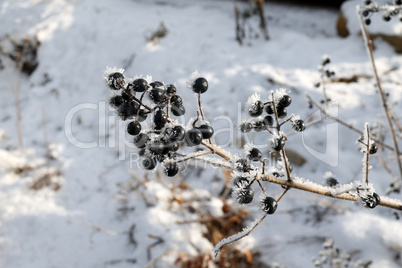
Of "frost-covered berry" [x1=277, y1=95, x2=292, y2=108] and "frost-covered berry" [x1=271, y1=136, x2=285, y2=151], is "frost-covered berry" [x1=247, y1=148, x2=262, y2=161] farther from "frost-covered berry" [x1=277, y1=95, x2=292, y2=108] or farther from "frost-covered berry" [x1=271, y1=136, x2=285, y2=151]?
"frost-covered berry" [x1=277, y1=95, x2=292, y2=108]

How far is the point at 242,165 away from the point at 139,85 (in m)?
0.36

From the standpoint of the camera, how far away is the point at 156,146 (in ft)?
2.86

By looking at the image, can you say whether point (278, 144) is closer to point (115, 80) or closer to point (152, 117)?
point (152, 117)

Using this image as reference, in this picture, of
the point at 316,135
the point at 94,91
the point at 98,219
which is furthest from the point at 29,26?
the point at 316,135

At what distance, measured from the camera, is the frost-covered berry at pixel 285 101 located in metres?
1.03

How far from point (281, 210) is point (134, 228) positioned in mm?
1144

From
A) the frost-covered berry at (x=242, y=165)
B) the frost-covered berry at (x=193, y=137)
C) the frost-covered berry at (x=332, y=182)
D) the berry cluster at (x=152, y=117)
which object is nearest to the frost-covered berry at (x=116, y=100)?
the berry cluster at (x=152, y=117)

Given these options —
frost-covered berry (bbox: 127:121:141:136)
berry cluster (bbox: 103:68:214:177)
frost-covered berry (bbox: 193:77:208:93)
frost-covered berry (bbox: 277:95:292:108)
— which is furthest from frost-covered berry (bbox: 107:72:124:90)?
frost-covered berry (bbox: 277:95:292:108)

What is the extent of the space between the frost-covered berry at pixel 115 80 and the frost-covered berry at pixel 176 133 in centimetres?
18

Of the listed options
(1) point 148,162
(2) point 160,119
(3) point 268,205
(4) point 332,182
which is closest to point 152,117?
(2) point 160,119

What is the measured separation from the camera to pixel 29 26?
4461 mm

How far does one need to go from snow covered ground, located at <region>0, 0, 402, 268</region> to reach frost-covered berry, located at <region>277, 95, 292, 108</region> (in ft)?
4.36

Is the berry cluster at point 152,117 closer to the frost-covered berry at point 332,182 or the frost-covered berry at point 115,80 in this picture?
the frost-covered berry at point 115,80

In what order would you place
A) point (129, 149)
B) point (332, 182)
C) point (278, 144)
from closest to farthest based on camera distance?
point (278, 144)
point (332, 182)
point (129, 149)
